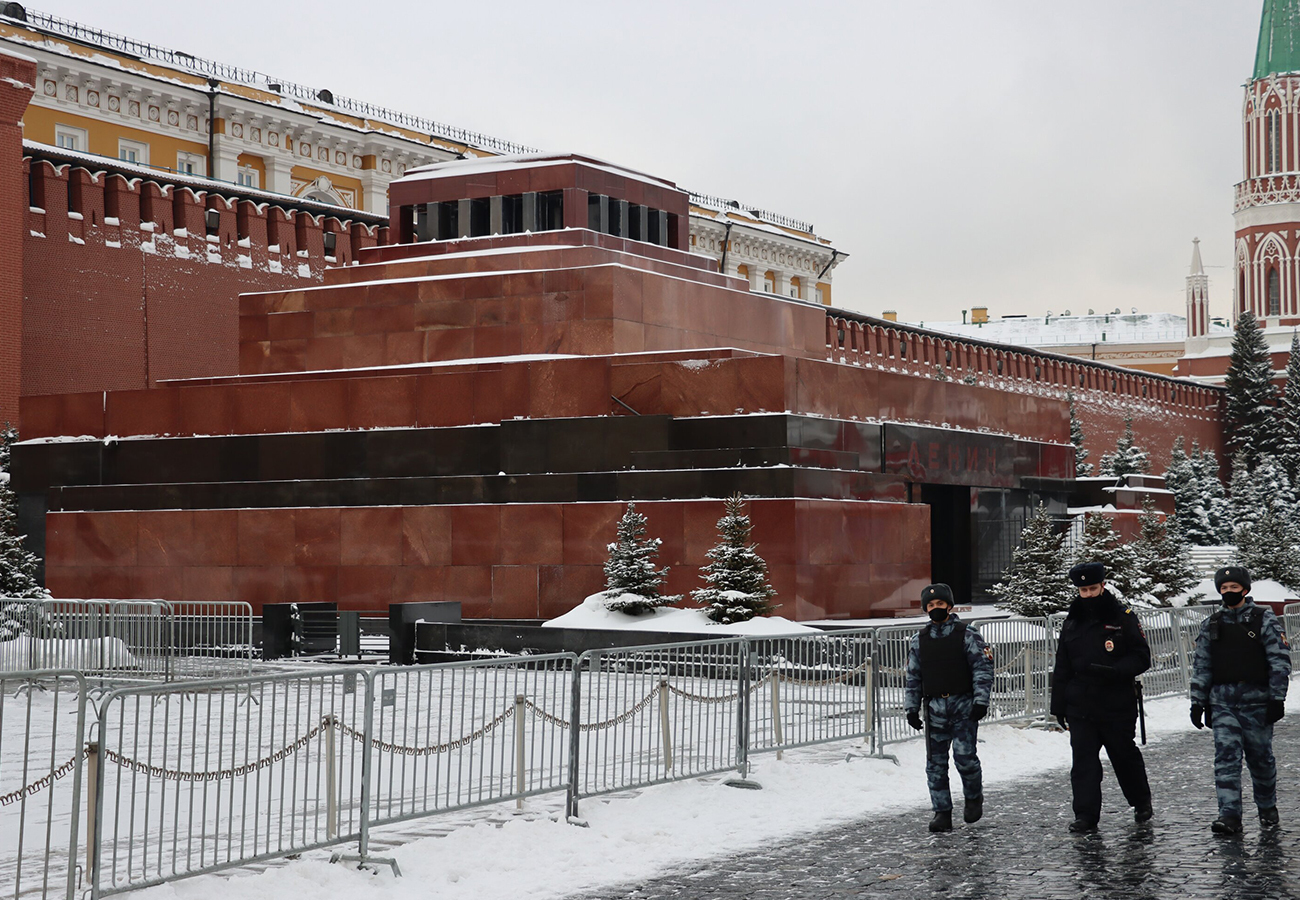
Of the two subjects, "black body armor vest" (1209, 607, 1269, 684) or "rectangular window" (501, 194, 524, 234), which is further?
"rectangular window" (501, 194, 524, 234)

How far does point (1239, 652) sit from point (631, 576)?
8.96 meters

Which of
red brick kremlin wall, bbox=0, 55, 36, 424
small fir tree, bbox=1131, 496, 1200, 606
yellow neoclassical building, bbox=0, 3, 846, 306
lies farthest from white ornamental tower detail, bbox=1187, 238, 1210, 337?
red brick kremlin wall, bbox=0, 55, 36, 424

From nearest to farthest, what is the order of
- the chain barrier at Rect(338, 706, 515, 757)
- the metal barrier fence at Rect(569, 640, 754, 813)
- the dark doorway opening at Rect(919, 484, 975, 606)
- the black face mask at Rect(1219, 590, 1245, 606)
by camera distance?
the chain barrier at Rect(338, 706, 515, 757) < the black face mask at Rect(1219, 590, 1245, 606) < the metal barrier fence at Rect(569, 640, 754, 813) < the dark doorway opening at Rect(919, 484, 975, 606)

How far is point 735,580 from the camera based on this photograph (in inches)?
617

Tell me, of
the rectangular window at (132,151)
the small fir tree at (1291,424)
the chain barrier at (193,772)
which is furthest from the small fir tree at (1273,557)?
the small fir tree at (1291,424)

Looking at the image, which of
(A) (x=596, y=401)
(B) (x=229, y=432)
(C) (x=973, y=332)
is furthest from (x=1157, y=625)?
(C) (x=973, y=332)

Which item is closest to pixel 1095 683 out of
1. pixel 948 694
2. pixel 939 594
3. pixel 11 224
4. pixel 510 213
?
pixel 948 694

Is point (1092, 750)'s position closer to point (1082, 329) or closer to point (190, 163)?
point (190, 163)

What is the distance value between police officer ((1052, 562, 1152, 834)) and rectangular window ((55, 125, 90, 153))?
28.3 metres

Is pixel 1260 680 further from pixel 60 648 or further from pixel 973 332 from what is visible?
pixel 973 332

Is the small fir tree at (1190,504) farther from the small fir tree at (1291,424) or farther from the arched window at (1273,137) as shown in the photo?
the arched window at (1273,137)

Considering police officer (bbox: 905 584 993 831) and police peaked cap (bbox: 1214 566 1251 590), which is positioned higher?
police peaked cap (bbox: 1214 566 1251 590)

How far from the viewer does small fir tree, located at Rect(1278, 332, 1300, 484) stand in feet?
178

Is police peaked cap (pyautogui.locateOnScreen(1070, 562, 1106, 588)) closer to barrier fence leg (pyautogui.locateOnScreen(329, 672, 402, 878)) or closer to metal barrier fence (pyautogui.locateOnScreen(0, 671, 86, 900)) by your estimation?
barrier fence leg (pyautogui.locateOnScreen(329, 672, 402, 878))
